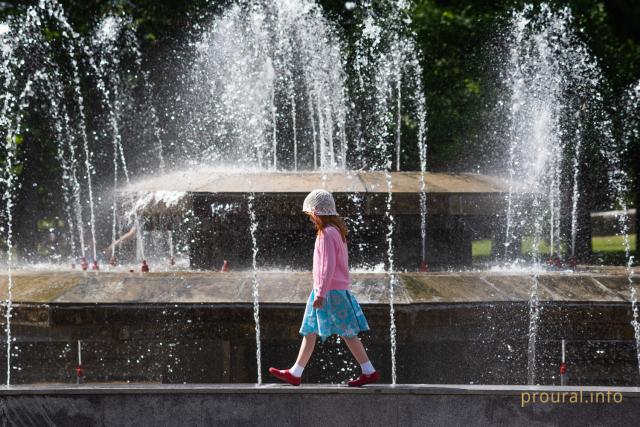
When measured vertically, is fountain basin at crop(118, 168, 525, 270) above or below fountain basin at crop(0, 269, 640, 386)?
above

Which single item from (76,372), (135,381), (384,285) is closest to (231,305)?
(384,285)

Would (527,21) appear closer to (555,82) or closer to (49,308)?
(555,82)

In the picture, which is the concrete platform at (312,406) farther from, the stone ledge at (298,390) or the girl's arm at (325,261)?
the girl's arm at (325,261)

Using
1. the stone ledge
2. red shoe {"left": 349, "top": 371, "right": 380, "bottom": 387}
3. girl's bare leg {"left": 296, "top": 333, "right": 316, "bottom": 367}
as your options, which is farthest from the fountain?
the stone ledge

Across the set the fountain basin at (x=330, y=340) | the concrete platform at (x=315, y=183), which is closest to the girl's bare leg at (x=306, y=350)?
the fountain basin at (x=330, y=340)

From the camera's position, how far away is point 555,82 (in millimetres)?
18531

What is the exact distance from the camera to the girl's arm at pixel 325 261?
4.55 meters

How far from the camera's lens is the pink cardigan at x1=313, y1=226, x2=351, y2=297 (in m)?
4.57

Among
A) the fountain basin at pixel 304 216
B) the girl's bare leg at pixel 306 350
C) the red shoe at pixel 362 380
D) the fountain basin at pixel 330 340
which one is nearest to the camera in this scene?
the red shoe at pixel 362 380

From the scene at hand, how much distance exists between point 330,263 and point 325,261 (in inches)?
1.3

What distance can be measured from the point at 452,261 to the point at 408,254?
1.84 ft

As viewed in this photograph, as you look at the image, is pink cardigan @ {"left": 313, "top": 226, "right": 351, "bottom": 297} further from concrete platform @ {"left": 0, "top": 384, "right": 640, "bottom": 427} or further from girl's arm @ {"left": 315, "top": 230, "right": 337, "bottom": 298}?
concrete platform @ {"left": 0, "top": 384, "right": 640, "bottom": 427}

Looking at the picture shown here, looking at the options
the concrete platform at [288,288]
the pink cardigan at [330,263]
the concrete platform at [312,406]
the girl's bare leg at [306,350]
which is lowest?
the concrete platform at [312,406]

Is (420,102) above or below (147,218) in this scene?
above
